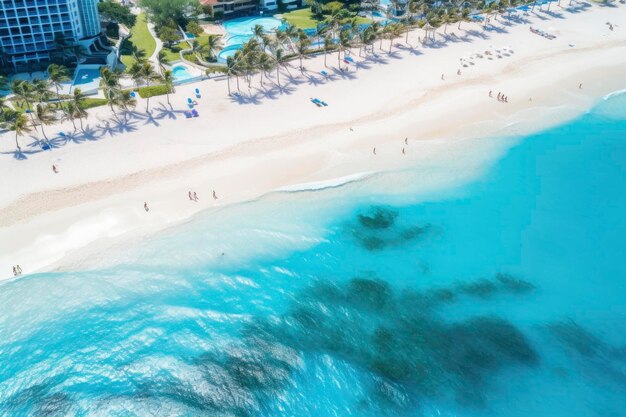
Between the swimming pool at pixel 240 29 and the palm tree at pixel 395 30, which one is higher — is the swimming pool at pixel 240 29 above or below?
below

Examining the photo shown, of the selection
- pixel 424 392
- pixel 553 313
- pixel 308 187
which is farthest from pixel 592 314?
pixel 308 187

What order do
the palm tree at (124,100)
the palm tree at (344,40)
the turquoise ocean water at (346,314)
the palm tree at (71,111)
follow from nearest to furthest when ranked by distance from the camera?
the turquoise ocean water at (346,314) < the palm tree at (71,111) < the palm tree at (124,100) < the palm tree at (344,40)

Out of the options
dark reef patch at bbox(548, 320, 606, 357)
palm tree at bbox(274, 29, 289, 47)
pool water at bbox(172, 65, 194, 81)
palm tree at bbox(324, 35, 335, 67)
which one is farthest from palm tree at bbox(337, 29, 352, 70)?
dark reef patch at bbox(548, 320, 606, 357)

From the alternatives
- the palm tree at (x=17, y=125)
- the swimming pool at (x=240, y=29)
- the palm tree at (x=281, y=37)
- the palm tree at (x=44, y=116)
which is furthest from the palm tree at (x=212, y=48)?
the palm tree at (x=17, y=125)

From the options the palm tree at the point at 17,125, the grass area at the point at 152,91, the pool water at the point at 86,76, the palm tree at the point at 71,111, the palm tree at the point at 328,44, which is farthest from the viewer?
the palm tree at the point at 328,44

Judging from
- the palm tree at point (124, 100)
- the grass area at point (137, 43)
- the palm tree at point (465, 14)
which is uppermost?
the palm tree at point (465, 14)

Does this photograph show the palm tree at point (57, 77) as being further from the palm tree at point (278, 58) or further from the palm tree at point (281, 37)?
the palm tree at point (281, 37)

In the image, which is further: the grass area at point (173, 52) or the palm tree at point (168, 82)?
the grass area at point (173, 52)

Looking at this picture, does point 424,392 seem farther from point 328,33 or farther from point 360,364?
point 328,33
